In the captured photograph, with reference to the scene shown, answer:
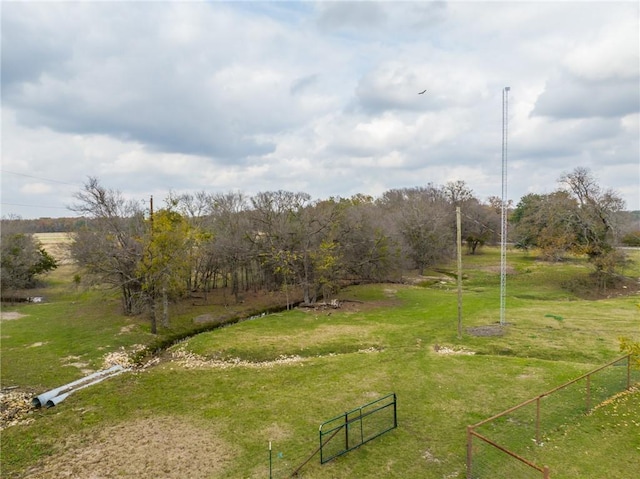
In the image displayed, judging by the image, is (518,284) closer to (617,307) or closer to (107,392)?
(617,307)

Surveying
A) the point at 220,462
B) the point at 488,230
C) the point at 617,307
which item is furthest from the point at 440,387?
the point at 488,230

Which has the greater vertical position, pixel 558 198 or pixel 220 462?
pixel 558 198

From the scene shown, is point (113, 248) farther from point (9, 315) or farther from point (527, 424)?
point (527, 424)

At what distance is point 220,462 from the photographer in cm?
1151

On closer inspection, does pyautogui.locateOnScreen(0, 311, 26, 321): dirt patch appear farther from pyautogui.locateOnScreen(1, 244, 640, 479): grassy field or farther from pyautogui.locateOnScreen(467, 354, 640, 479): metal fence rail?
pyautogui.locateOnScreen(467, 354, 640, 479): metal fence rail

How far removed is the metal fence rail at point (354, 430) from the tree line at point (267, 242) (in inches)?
684

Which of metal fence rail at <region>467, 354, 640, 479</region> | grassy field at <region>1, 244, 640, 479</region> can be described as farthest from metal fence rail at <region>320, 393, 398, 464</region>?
metal fence rail at <region>467, 354, 640, 479</region>

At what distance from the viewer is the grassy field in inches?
448

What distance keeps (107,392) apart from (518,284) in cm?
3982

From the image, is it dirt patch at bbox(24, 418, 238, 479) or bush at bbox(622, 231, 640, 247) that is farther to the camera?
bush at bbox(622, 231, 640, 247)

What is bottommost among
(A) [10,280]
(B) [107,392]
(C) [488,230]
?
(B) [107,392]

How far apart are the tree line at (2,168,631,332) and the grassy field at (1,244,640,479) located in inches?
143

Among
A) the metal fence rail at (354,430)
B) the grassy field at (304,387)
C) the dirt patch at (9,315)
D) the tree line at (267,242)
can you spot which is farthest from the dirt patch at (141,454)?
the dirt patch at (9,315)

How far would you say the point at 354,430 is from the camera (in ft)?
42.0
